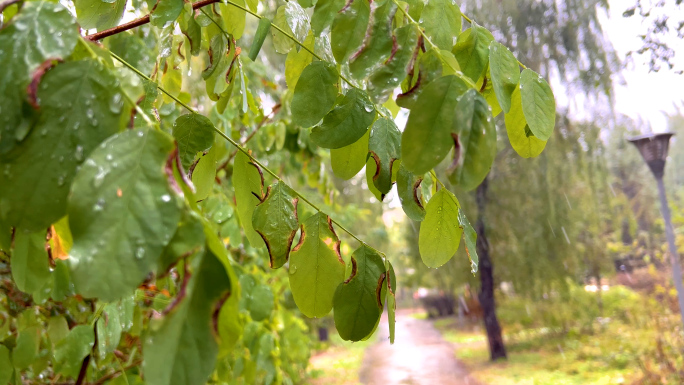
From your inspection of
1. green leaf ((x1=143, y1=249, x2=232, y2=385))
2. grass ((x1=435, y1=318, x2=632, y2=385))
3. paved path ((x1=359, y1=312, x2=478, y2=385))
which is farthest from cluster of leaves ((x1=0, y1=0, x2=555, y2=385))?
paved path ((x1=359, y1=312, x2=478, y2=385))

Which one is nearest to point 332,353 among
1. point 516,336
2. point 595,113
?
point 516,336

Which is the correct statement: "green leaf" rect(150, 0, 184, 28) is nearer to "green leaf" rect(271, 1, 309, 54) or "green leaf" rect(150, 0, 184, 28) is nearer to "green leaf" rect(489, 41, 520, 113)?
"green leaf" rect(271, 1, 309, 54)

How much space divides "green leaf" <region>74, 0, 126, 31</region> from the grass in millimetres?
6015

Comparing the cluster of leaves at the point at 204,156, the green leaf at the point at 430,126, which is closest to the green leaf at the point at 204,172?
the cluster of leaves at the point at 204,156

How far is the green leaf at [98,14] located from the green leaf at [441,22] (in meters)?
0.34

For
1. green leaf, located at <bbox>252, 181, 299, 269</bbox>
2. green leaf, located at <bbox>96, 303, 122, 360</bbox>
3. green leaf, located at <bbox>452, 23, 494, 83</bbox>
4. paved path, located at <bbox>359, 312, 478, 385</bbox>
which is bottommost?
paved path, located at <bbox>359, 312, 478, 385</bbox>

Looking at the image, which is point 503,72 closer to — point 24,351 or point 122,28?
point 122,28

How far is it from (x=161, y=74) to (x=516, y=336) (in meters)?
8.99

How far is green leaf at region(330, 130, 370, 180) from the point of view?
0.57 meters

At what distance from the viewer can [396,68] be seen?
39 centimetres

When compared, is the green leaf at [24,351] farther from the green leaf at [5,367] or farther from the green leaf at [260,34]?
the green leaf at [260,34]

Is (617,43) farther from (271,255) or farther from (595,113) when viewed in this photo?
(271,255)

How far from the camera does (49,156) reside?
0.83 ft

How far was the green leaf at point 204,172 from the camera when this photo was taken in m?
0.57
